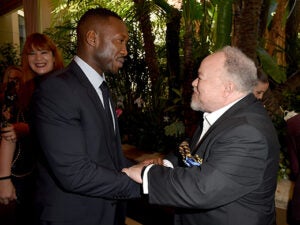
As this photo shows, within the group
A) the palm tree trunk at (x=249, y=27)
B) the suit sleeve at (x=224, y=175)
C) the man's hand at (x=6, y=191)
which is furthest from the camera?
the palm tree trunk at (x=249, y=27)

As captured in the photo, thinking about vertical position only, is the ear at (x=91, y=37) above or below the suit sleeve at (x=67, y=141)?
above

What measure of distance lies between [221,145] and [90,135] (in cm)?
70

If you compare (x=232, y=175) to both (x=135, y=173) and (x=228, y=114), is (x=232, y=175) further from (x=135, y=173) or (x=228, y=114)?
(x=135, y=173)

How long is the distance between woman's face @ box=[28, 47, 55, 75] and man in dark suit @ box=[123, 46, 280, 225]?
1503 mm

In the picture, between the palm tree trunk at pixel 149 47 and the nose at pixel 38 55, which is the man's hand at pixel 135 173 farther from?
the palm tree trunk at pixel 149 47

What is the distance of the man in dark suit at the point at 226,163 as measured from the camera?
4.60 feet

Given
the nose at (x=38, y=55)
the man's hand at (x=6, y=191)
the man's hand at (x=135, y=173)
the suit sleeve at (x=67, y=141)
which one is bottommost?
the man's hand at (x=6, y=191)

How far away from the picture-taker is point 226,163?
1.39 metres

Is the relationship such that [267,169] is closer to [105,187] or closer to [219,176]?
[219,176]

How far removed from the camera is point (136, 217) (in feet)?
12.0

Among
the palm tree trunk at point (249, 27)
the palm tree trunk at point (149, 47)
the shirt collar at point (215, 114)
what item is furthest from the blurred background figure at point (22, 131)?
the palm tree trunk at point (149, 47)

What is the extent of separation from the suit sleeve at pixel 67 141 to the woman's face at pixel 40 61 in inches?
48.7

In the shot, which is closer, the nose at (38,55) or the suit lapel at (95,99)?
the suit lapel at (95,99)

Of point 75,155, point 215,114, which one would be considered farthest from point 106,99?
point 215,114
